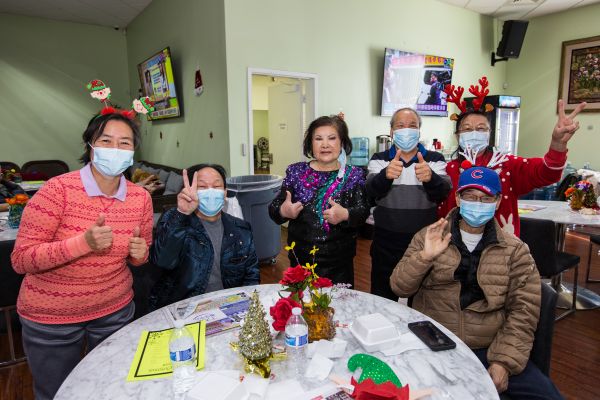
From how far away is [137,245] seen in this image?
139cm

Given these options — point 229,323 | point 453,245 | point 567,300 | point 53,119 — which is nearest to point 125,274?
point 229,323

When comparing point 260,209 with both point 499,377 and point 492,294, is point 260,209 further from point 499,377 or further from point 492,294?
point 499,377

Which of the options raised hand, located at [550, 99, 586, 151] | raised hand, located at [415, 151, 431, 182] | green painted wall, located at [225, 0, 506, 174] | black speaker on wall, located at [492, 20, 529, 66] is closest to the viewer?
raised hand, located at [550, 99, 586, 151]

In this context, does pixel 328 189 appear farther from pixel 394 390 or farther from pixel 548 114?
pixel 548 114

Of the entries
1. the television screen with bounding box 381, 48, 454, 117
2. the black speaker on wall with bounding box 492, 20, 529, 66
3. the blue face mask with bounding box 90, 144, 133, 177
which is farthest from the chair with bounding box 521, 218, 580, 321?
the black speaker on wall with bounding box 492, 20, 529, 66

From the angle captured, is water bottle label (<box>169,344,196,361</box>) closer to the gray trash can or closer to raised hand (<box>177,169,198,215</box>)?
raised hand (<box>177,169,198,215</box>)

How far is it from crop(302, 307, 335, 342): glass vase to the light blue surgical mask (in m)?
1.33

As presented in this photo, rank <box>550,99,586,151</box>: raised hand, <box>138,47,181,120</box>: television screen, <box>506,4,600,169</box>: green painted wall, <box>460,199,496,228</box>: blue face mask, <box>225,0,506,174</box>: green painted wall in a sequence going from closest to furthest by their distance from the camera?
<box>460,199,496,228</box>: blue face mask, <box>550,99,586,151</box>: raised hand, <box>225,0,506,174</box>: green painted wall, <box>138,47,181,120</box>: television screen, <box>506,4,600,169</box>: green painted wall

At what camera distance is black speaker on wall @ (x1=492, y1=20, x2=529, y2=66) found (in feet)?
19.8

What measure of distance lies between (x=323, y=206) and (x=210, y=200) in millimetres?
528

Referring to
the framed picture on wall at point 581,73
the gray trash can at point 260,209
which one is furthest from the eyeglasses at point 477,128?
the framed picture on wall at point 581,73

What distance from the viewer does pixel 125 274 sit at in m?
1.47

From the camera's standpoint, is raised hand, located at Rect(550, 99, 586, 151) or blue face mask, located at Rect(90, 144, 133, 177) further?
raised hand, located at Rect(550, 99, 586, 151)

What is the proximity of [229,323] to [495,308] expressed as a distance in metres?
1.00
